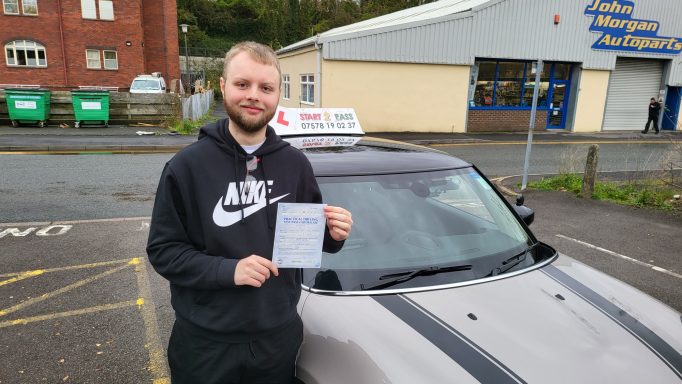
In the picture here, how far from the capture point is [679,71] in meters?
23.6

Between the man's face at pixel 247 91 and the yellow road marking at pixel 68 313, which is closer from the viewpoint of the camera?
the man's face at pixel 247 91

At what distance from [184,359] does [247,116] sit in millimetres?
967

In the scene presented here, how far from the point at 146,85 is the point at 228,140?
2551cm

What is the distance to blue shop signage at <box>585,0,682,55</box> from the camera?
21.1 meters

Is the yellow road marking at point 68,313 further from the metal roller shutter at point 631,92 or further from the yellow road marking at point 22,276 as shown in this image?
the metal roller shutter at point 631,92

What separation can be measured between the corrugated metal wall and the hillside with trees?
133 ft

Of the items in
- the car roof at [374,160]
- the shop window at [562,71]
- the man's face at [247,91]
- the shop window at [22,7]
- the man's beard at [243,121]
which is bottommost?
the car roof at [374,160]

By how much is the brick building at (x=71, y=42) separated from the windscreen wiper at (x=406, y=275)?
34.2 metres

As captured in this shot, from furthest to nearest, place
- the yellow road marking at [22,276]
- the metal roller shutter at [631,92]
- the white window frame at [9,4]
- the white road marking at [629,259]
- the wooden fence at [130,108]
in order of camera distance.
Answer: the white window frame at [9,4], the metal roller shutter at [631,92], the wooden fence at [130,108], the white road marking at [629,259], the yellow road marking at [22,276]

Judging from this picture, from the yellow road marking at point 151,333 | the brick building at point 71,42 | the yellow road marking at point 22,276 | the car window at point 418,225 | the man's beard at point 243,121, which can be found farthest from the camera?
the brick building at point 71,42

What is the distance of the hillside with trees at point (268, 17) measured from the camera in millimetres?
61116

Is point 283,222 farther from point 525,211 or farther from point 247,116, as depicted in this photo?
point 525,211

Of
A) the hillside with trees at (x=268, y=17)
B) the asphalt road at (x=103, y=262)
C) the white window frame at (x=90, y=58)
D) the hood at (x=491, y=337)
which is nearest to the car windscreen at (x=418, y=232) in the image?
the hood at (x=491, y=337)

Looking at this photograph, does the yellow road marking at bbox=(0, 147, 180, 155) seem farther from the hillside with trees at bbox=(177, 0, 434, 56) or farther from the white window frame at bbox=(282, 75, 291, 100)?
the hillside with trees at bbox=(177, 0, 434, 56)
